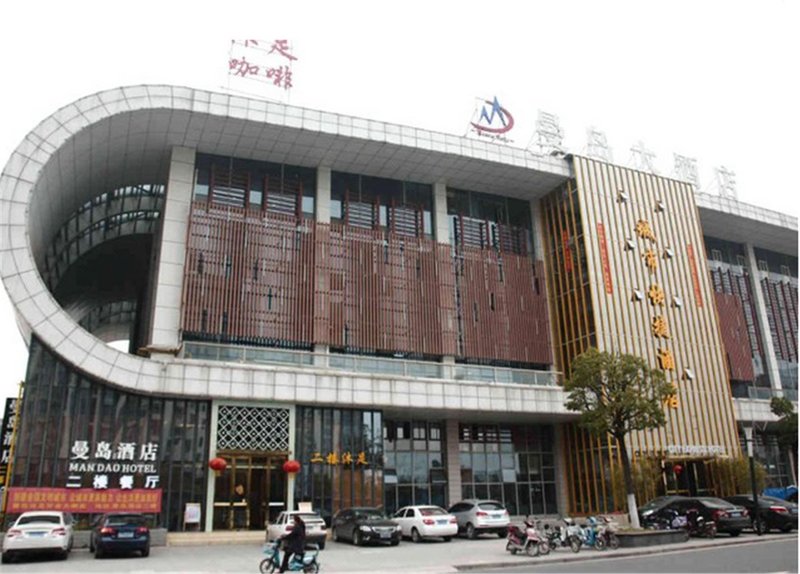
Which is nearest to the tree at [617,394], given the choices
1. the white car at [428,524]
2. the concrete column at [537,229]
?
the white car at [428,524]

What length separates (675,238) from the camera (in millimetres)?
37531

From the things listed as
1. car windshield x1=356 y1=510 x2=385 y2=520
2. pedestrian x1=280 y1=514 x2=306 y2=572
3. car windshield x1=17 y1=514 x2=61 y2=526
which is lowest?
pedestrian x1=280 y1=514 x2=306 y2=572

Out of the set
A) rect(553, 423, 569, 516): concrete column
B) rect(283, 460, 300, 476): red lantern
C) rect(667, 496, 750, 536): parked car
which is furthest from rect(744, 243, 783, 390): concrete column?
rect(283, 460, 300, 476): red lantern

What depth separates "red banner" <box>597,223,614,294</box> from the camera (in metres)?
34.3

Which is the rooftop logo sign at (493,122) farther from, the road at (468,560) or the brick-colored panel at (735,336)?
the road at (468,560)

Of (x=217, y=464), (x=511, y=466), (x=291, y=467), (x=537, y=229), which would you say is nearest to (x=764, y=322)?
(x=537, y=229)

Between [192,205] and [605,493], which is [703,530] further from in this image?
[192,205]

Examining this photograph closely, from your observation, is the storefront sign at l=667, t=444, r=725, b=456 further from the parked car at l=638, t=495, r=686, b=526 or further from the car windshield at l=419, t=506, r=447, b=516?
the car windshield at l=419, t=506, r=447, b=516

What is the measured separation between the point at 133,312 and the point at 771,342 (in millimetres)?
45778

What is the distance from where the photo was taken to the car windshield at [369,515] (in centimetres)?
2328

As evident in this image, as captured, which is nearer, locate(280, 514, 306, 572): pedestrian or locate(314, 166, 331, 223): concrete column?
locate(280, 514, 306, 572): pedestrian

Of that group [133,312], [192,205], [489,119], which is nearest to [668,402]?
[489,119]

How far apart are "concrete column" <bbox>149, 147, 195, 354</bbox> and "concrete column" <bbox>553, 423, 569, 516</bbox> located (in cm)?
1898

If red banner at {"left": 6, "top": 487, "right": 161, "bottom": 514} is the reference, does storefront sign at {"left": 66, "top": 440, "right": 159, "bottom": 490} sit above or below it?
above
